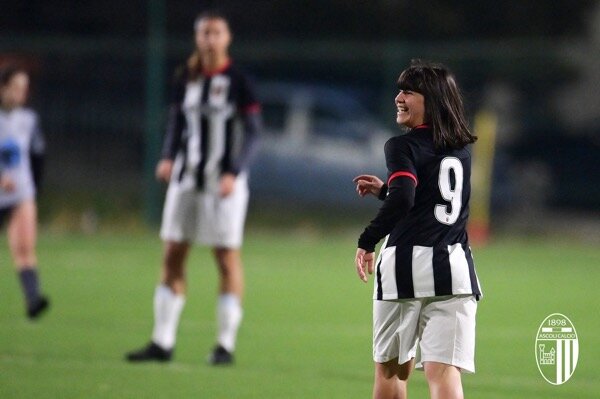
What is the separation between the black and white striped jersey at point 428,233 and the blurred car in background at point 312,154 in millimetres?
Answer: 14656

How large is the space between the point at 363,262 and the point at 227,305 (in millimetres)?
3275

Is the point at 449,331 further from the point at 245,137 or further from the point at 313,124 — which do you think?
the point at 313,124

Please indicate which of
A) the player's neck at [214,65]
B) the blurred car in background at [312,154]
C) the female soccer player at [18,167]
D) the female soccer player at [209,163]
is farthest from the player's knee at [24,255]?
the blurred car in background at [312,154]

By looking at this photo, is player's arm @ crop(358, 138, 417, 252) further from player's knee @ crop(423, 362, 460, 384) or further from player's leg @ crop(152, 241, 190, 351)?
player's leg @ crop(152, 241, 190, 351)

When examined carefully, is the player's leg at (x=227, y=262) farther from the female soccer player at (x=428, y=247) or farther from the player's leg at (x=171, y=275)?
the female soccer player at (x=428, y=247)

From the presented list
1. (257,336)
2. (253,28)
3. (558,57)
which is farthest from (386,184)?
(253,28)

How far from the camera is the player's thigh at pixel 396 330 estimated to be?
6.00 metres

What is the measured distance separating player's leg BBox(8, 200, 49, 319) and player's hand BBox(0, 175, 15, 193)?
0.23 meters

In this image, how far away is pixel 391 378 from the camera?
6148mm

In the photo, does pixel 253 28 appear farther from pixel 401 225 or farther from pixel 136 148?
pixel 401 225

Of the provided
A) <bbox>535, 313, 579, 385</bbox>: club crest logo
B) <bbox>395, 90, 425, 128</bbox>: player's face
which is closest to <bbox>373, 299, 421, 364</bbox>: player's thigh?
<bbox>395, 90, 425, 128</bbox>: player's face

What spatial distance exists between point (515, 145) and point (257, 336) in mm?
11762

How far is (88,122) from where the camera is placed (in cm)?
2130

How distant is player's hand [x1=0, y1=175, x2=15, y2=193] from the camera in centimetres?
1085
